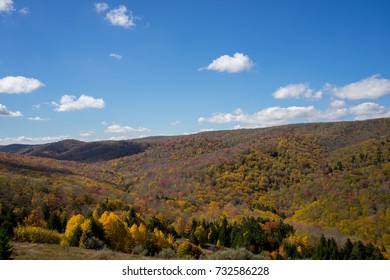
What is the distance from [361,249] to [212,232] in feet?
128

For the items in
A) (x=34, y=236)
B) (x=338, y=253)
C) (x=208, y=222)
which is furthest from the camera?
(x=208, y=222)

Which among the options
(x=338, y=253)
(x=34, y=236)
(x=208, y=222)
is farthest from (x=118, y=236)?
(x=208, y=222)

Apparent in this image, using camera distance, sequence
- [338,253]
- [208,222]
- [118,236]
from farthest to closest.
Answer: [208,222], [338,253], [118,236]

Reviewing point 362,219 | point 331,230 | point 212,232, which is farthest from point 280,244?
point 362,219

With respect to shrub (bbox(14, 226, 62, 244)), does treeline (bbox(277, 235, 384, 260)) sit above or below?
below

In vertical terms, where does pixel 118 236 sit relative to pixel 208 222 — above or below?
above

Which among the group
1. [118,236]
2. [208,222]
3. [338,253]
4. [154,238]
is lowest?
[338,253]

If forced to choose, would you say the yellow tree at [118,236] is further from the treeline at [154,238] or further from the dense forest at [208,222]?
the dense forest at [208,222]

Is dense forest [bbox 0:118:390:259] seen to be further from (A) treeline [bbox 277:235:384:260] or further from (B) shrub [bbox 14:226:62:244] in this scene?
(A) treeline [bbox 277:235:384:260]

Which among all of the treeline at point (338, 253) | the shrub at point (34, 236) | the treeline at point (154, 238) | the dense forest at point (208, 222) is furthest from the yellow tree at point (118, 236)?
the treeline at point (338, 253)

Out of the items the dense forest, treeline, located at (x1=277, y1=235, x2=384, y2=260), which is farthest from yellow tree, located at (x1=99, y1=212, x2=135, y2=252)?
treeline, located at (x1=277, y1=235, x2=384, y2=260)

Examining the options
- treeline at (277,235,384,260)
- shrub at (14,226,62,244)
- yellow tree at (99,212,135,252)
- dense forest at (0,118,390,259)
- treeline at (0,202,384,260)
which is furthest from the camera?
treeline at (277,235,384,260)

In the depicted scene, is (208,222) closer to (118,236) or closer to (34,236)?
(118,236)
